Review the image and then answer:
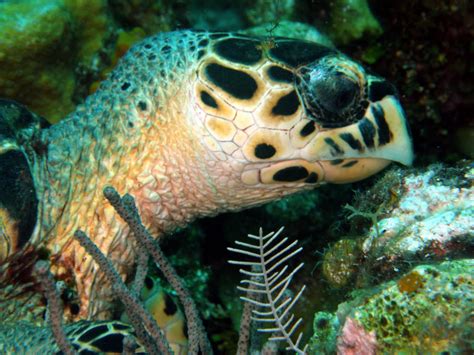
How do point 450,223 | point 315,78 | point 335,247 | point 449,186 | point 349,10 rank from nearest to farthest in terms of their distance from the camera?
point 450,223, point 449,186, point 335,247, point 315,78, point 349,10

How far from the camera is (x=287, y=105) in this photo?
1.88 meters

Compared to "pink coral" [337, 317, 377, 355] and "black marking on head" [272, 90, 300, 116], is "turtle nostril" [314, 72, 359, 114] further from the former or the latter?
"pink coral" [337, 317, 377, 355]

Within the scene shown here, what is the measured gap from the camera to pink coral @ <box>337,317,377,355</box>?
992mm

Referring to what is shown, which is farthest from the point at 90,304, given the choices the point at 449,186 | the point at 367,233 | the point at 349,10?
the point at 349,10

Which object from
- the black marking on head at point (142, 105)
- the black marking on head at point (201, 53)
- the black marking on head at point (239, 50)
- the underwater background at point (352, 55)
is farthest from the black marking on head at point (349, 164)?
the black marking on head at point (142, 105)

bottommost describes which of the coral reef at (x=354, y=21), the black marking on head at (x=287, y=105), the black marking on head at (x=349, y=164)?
the black marking on head at (x=349, y=164)

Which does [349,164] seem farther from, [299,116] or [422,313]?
[422,313]

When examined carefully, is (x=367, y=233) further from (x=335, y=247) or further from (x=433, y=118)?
(x=433, y=118)

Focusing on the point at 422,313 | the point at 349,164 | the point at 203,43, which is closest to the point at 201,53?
the point at 203,43

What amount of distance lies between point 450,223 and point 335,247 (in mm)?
493

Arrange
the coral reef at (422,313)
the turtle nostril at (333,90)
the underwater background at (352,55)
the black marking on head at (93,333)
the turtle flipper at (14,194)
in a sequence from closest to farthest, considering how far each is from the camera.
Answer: the coral reef at (422,313) < the underwater background at (352,55) < the black marking on head at (93,333) < the turtle flipper at (14,194) < the turtle nostril at (333,90)

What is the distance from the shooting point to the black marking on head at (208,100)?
190cm

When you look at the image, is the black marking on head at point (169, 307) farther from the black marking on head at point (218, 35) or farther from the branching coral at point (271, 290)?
the black marking on head at point (218, 35)

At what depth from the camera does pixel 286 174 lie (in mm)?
1944
